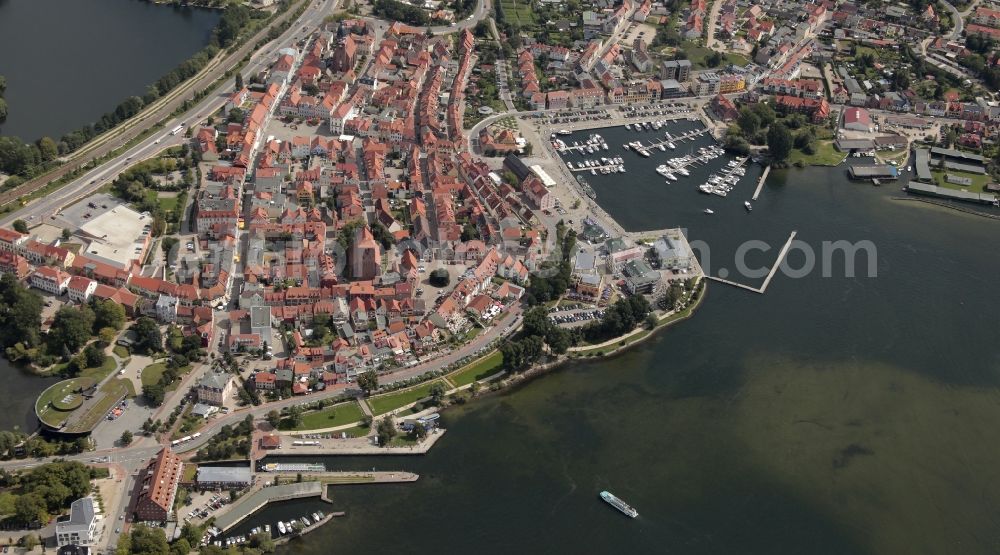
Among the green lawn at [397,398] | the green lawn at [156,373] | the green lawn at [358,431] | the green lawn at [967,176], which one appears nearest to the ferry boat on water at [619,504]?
the green lawn at [397,398]

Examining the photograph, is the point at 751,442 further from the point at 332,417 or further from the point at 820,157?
the point at 820,157

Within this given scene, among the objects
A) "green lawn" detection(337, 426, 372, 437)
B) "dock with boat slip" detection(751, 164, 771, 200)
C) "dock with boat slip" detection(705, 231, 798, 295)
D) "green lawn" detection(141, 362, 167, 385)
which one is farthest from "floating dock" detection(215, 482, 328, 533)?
"dock with boat slip" detection(751, 164, 771, 200)

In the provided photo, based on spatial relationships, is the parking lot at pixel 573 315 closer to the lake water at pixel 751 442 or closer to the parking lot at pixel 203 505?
the lake water at pixel 751 442

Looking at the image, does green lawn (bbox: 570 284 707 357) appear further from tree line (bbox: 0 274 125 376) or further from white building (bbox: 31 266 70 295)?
white building (bbox: 31 266 70 295)

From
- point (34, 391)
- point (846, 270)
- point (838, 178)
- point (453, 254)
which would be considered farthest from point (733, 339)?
point (34, 391)

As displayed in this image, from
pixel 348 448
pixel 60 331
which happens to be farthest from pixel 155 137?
pixel 348 448

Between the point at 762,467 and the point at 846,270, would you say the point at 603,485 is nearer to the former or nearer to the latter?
the point at 762,467
